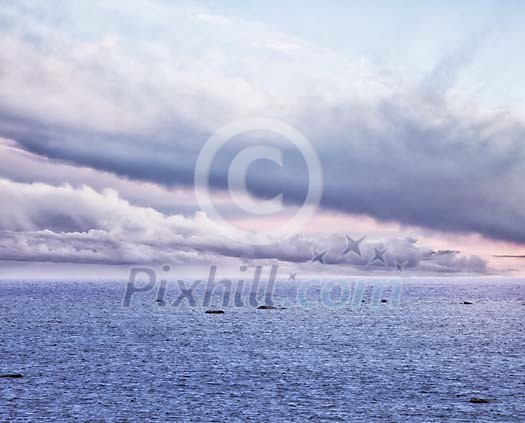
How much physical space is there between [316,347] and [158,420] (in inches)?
2330

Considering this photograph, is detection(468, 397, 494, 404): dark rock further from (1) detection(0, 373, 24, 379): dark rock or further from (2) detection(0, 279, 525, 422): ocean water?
(1) detection(0, 373, 24, 379): dark rock

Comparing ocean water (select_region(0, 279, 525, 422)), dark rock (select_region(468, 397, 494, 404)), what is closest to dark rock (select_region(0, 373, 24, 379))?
ocean water (select_region(0, 279, 525, 422))

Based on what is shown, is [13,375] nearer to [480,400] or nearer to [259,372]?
[259,372]

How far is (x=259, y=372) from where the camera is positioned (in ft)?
274

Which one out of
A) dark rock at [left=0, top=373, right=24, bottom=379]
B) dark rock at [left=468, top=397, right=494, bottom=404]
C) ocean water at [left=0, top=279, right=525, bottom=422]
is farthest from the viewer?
dark rock at [left=0, top=373, right=24, bottom=379]

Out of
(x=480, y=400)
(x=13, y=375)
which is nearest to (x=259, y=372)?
(x=480, y=400)

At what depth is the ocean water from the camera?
199ft

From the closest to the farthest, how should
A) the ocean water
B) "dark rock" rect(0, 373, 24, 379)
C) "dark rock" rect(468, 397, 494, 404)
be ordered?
the ocean water < "dark rock" rect(468, 397, 494, 404) < "dark rock" rect(0, 373, 24, 379)

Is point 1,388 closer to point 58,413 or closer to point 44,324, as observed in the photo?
point 58,413

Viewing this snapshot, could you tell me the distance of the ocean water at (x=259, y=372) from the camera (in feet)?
199

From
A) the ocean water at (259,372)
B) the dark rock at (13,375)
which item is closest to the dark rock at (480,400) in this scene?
the ocean water at (259,372)

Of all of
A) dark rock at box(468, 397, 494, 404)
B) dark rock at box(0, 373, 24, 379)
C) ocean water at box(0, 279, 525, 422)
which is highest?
dark rock at box(468, 397, 494, 404)

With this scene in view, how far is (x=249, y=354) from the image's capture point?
102m

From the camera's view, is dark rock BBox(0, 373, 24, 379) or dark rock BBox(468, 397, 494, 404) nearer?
dark rock BBox(468, 397, 494, 404)
